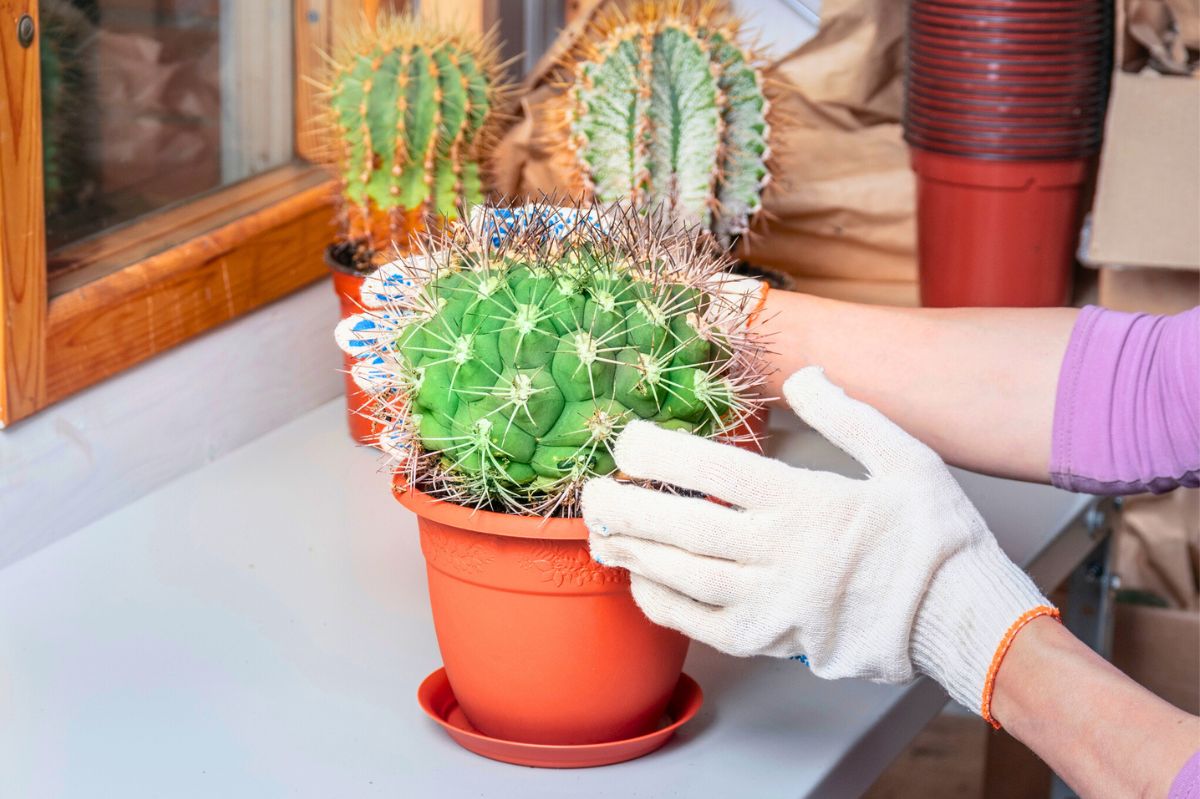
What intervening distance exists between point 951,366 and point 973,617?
0.27m

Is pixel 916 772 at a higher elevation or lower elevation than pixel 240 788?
lower

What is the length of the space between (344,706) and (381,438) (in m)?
0.18

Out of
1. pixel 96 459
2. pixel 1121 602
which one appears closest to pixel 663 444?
pixel 96 459

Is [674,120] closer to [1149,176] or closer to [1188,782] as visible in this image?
[1149,176]

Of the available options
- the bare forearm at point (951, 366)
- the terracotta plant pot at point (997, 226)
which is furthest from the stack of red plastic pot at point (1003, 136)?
the bare forearm at point (951, 366)

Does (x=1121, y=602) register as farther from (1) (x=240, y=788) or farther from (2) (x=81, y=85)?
(2) (x=81, y=85)

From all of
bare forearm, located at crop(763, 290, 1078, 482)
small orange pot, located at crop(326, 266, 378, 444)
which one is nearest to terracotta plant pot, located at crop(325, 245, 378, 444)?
small orange pot, located at crop(326, 266, 378, 444)

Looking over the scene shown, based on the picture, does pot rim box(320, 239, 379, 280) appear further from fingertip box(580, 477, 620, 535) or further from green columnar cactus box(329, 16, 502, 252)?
fingertip box(580, 477, 620, 535)

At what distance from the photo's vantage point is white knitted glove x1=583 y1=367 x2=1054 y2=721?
613 millimetres

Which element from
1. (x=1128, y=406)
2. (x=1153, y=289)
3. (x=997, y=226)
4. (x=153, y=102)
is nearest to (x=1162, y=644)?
(x=1153, y=289)

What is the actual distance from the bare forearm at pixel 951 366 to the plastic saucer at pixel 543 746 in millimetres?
264

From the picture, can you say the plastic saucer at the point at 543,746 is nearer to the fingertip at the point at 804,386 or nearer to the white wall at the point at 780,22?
the fingertip at the point at 804,386

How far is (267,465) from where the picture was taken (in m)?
1.08

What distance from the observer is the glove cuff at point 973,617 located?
648 millimetres
